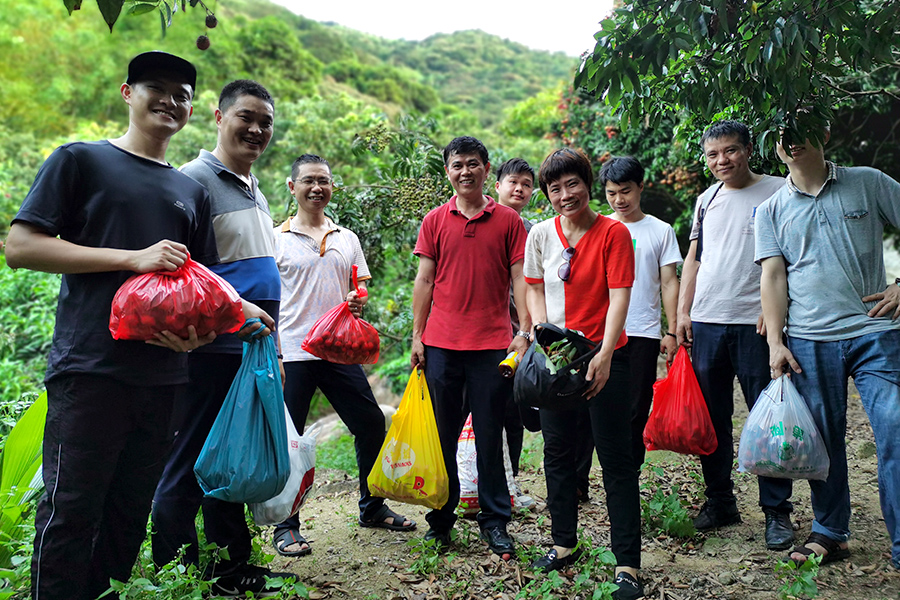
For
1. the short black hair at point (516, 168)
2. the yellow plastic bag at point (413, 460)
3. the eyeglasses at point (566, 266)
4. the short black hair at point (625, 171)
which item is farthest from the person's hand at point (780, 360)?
the short black hair at point (516, 168)

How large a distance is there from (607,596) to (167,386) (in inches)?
69.1

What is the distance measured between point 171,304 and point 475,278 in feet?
5.06

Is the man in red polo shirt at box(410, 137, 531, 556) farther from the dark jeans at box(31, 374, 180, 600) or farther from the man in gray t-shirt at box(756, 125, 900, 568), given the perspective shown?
the dark jeans at box(31, 374, 180, 600)

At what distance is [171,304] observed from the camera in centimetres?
192

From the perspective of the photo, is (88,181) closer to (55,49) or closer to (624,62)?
(624,62)

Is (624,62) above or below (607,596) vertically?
above

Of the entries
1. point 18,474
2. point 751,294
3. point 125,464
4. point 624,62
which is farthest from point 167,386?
point 751,294

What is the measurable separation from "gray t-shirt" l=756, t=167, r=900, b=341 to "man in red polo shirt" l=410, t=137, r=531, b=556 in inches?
47.9

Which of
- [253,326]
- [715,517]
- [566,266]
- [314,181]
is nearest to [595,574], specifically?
[715,517]

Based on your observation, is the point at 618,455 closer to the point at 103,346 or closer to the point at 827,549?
the point at 827,549

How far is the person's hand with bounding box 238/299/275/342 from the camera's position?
94.8 inches

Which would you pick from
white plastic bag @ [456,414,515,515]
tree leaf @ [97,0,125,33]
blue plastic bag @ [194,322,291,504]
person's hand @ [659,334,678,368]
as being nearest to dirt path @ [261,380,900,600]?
white plastic bag @ [456,414,515,515]

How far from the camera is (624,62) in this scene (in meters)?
2.23

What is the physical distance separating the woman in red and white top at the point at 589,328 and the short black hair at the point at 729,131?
0.87 metres
